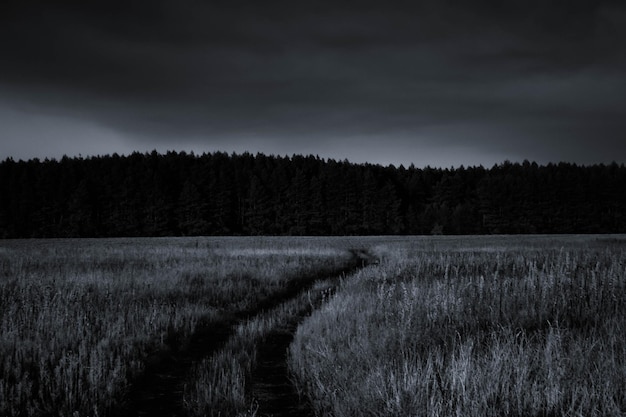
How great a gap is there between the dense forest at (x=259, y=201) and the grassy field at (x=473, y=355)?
7106 cm

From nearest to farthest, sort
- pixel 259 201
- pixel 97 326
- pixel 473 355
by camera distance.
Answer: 1. pixel 473 355
2. pixel 97 326
3. pixel 259 201

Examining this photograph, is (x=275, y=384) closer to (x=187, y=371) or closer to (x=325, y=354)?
(x=325, y=354)

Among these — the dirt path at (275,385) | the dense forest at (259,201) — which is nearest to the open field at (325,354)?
the dirt path at (275,385)

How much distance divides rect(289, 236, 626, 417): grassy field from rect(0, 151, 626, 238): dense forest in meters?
71.1

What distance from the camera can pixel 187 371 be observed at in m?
6.11

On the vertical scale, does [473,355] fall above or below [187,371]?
above

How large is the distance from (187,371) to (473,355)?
3959 mm

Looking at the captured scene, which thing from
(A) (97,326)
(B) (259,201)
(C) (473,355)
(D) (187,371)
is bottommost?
(D) (187,371)

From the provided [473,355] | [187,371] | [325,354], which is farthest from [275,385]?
[473,355]

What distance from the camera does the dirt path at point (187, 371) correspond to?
4.84 m

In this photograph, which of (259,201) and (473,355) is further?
(259,201)

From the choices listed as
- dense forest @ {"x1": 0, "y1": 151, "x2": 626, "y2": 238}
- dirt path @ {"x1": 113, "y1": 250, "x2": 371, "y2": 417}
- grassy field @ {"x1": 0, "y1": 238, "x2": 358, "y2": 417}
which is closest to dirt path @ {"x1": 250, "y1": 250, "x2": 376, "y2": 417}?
dirt path @ {"x1": 113, "y1": 250, "x2": 371, "y2": 417}

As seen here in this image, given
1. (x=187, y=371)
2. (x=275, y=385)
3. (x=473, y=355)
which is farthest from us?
(x=187, y=371)

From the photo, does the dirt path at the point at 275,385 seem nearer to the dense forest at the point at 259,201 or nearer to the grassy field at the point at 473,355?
the grassy field at the point at 473,355
